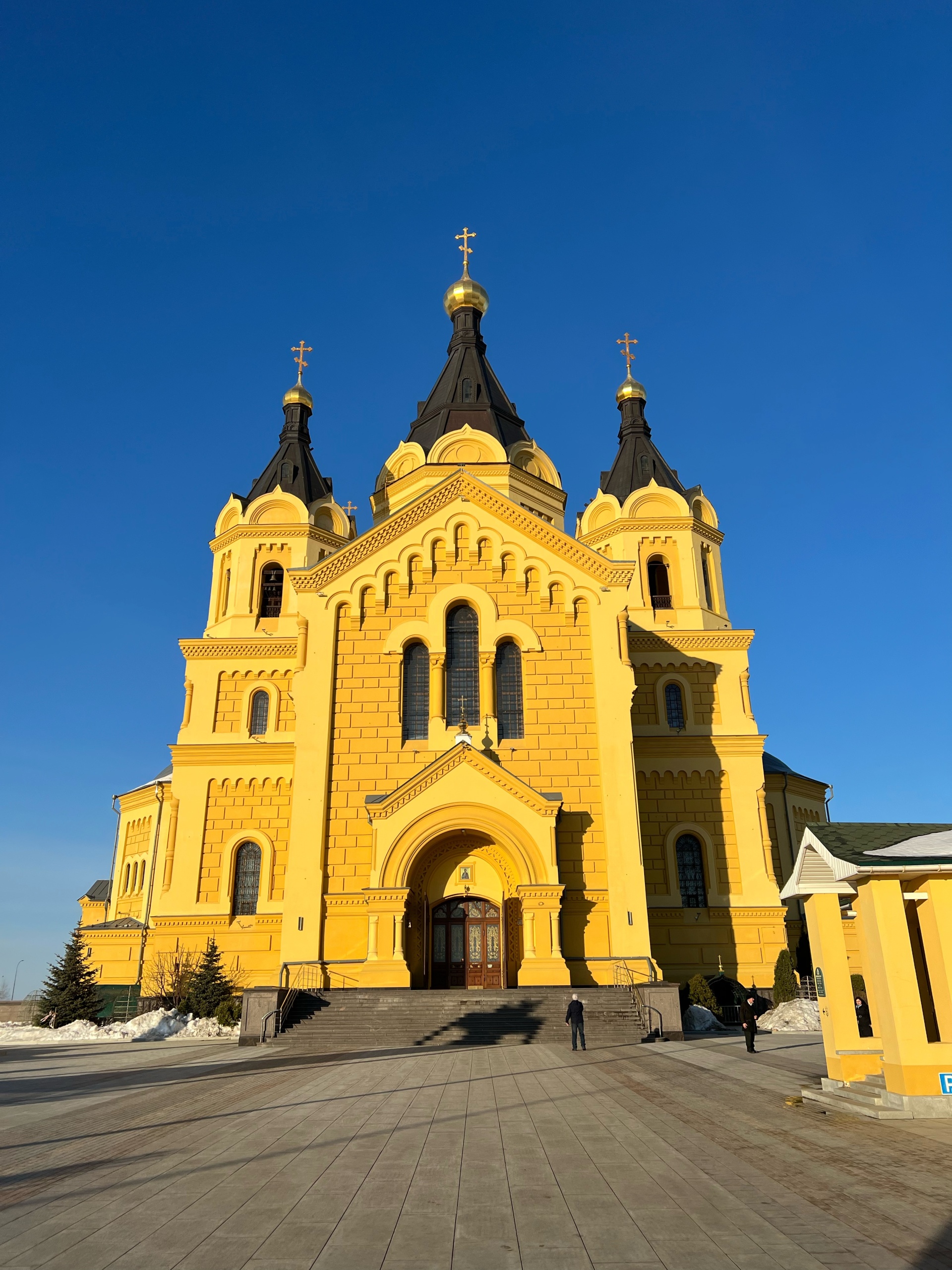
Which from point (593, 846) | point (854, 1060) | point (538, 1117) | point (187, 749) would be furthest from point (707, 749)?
point (538, 1117)

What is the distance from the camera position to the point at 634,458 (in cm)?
3394

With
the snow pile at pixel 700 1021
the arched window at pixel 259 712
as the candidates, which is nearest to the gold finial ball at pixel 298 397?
the arched window at pixel 259 712

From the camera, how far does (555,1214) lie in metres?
5.79

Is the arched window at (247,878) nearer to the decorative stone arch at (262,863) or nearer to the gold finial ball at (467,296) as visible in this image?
the decorative stone arch at (262,863)

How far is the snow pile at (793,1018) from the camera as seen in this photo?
69.0 feet

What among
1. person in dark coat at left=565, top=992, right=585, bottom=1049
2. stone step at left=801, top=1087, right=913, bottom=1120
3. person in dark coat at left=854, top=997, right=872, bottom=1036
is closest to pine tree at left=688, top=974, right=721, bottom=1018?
person in dark coat at left=854, top=997, right=872, bottom=1036

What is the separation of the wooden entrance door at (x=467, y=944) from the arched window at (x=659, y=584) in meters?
12.7

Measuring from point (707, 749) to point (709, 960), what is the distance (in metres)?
6.17

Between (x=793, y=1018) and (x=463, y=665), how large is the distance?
1155 centimetres

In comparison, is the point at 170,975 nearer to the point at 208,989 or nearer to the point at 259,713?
the point at 208,989

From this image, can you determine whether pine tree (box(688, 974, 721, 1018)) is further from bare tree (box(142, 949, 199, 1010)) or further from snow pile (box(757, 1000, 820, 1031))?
bare tree (box(142, 949, 199, 1010))

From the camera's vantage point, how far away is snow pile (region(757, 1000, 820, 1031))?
21031 mm

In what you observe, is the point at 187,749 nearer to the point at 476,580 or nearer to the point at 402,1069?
the point at 476,580

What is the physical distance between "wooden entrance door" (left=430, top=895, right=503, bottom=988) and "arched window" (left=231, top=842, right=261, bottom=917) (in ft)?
24.7
